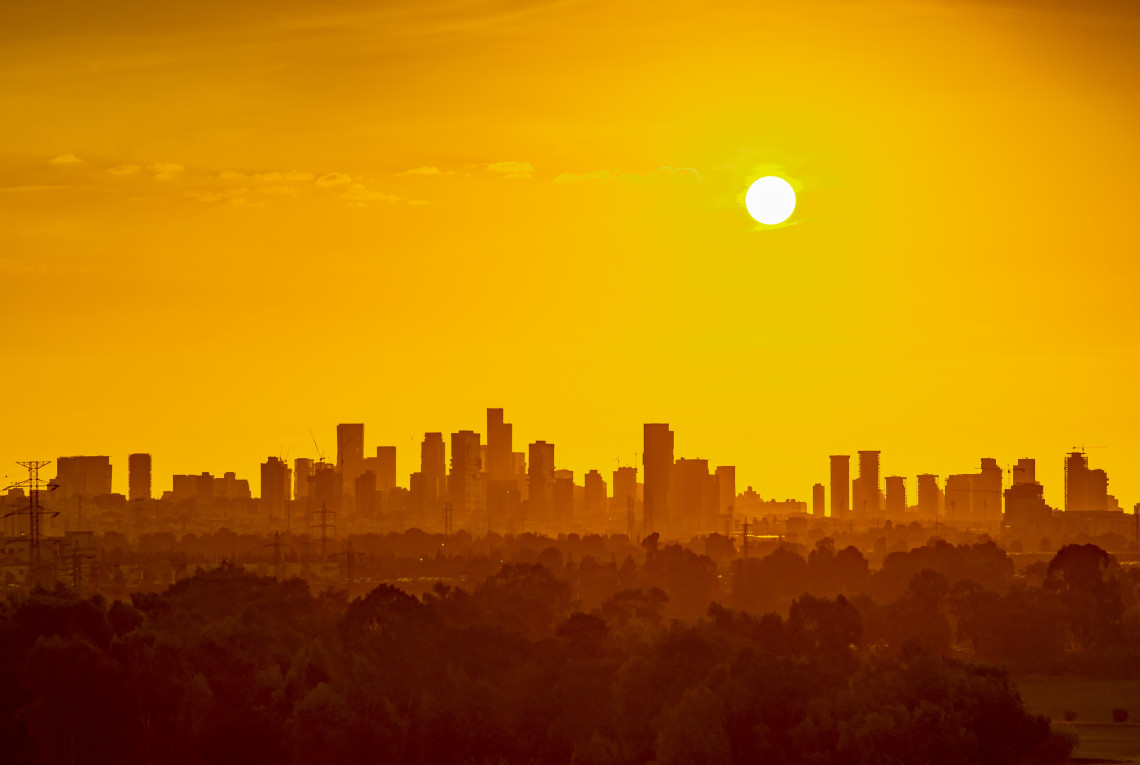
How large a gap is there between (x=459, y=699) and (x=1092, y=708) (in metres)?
41.1

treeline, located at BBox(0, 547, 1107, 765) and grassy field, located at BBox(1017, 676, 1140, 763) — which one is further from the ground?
treeline, located at BBox(0, 547, 1107, 765)

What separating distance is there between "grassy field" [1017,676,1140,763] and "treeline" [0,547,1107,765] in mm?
7092

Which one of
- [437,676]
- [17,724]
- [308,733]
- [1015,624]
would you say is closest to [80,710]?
[17,724]

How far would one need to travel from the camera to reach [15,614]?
97.6m

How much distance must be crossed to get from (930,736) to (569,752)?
1643 centimetres

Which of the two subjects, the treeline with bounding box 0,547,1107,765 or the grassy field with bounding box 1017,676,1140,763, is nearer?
the treeline with bounding box 0,547,1107,765

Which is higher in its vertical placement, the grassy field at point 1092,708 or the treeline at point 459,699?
the treeline at point 459,699

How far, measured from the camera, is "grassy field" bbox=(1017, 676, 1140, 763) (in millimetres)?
92812

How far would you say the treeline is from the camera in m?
82.6

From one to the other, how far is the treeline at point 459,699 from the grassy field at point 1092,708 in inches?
279

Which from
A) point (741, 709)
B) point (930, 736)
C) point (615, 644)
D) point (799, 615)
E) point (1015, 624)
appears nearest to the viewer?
point (930, 736)

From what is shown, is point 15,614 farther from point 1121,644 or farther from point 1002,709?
point 1121,644

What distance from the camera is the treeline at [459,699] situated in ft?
271

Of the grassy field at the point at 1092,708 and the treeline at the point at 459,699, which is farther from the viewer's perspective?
the grassy field at the point at 1092,708
